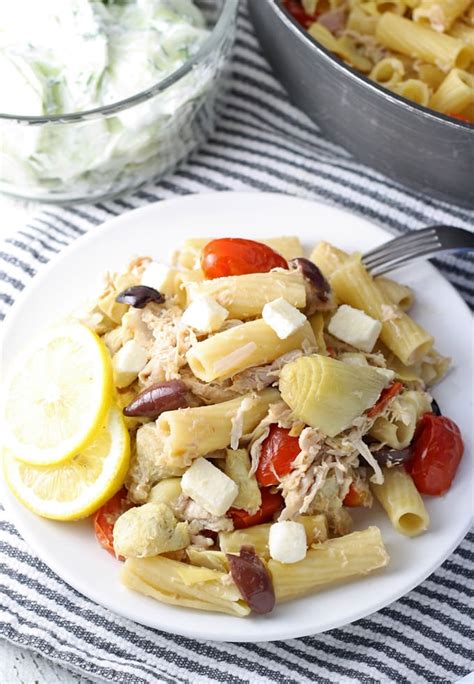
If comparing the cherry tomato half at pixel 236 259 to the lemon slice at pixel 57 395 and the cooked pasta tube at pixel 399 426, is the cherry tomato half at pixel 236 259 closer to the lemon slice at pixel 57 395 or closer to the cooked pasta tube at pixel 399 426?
the lemon slice at pixel 57 395

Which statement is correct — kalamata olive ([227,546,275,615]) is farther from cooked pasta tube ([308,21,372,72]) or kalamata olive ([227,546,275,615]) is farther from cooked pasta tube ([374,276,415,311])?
cooked pasta tube ([308,21,372,72])

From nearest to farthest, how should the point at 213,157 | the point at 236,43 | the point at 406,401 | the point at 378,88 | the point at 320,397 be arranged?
the point at 320,397
the point at 406,401
the point at 378,88
the point at 213,157
the point at 236,43

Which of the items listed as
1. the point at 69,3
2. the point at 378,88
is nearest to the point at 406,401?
the point at 378,88

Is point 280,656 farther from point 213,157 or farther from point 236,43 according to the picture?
point 236,43

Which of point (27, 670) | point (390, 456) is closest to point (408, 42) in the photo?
point (390, 456)

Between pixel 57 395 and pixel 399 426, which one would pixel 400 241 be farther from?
pixel 57 395
